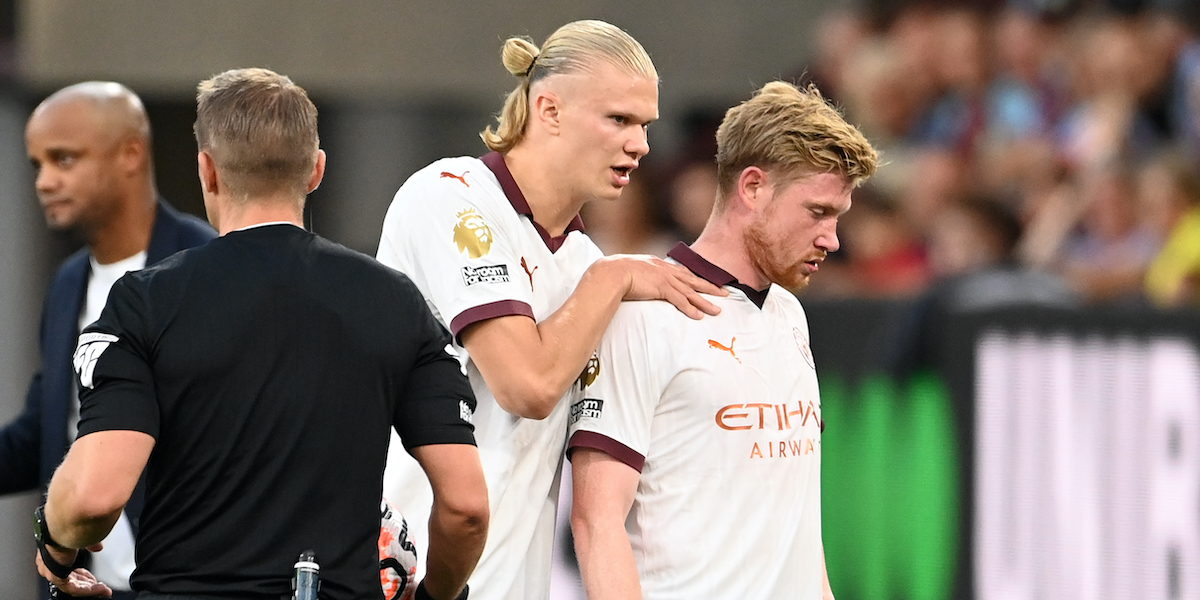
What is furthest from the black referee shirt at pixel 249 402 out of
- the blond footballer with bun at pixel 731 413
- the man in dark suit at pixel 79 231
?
the man in dark suit at pixel 79 231

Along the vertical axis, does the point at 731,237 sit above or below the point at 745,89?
below

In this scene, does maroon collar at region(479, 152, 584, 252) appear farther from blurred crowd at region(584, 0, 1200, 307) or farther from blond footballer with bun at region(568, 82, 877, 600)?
blurred crowd at region(584, 0, 1200, 307)

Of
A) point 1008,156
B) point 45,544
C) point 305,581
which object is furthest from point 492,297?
point 1008,156

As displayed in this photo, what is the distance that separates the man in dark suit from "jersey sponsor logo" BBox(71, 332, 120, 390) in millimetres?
1639

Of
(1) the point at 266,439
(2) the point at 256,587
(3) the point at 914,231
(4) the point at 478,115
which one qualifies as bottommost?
(2) the point at 256,587

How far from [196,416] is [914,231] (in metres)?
6.82

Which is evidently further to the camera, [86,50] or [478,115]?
[478,115]

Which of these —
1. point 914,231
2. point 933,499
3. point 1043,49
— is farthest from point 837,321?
point 1043,49

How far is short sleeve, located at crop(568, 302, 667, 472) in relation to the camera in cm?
357

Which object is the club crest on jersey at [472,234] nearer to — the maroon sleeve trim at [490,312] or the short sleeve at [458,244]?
the short sleeve at [458,244]

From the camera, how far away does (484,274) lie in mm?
3584

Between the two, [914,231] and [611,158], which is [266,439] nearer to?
[611,158]

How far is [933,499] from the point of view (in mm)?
6680

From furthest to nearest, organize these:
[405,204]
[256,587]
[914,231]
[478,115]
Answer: [478,115] < [914,231] < [405,204] < [256,587]
